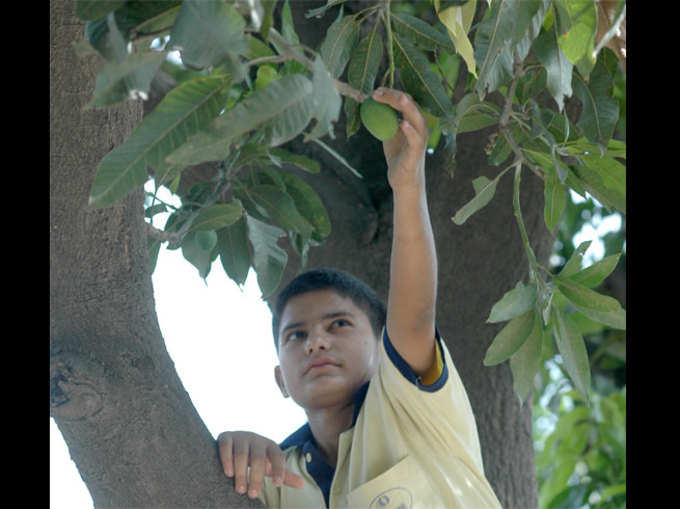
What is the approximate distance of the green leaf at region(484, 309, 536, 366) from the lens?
1662mm

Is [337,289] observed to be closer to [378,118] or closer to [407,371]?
[407,371]

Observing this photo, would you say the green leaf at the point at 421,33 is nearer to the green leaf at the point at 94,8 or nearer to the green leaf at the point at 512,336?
the green leaf at the point at 512,336

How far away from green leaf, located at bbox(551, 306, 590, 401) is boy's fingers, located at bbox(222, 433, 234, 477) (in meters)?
0.59

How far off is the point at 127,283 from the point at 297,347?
0.77 m

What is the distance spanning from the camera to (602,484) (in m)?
3.61

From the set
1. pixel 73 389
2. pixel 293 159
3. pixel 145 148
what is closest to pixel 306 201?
pixel 293 159

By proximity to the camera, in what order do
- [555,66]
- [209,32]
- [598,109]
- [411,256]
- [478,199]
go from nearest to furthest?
1. [209,32]
2. [555,66]
3. [598,109]
4. [478,199]
5. [411,256]

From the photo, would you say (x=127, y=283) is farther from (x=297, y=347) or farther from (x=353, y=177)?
(x=353, y=177)

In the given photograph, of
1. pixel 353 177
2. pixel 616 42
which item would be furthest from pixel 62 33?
pixel 353 177

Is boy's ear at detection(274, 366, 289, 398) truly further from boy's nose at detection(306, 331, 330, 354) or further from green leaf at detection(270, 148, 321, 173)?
green leaf at detection(270, 148, 321, 173)

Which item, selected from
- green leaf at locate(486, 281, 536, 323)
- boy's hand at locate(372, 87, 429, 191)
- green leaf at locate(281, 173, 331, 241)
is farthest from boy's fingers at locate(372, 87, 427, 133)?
green leaf at locate(281, 173, 331, 241)

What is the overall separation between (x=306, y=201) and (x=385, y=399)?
0.46m

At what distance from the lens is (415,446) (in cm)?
186
